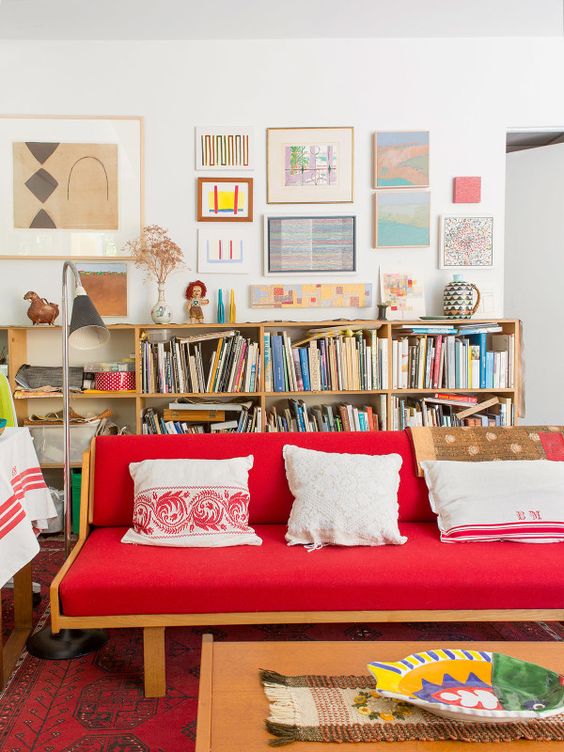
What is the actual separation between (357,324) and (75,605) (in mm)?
2289

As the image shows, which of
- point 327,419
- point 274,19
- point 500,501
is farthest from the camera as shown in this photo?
point 327,419

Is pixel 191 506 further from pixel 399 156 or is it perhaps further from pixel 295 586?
pixel 399 156

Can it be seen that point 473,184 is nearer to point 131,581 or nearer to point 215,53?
point 215,53

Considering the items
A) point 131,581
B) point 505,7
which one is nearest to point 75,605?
point 131,581

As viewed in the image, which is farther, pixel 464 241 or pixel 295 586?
pixel 464 241

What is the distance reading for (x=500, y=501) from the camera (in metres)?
2.49

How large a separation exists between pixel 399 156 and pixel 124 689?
3197 mm

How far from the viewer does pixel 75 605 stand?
2.11 m

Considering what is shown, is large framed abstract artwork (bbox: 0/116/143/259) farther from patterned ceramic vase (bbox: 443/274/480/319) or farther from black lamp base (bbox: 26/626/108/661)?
black lamp base (bbox: 26/626/108/661)

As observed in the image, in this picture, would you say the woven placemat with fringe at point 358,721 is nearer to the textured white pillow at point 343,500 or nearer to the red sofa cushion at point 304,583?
the red sofa cushion at point 304,583

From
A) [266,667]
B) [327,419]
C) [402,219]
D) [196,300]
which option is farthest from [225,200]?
[266,667]

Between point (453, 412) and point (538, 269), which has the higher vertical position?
point (538, 269)

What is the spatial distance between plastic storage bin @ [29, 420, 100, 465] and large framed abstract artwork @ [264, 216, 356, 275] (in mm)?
1385

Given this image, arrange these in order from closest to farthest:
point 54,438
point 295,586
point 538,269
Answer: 1. point 295,586
2. point 54,438
3. point 538,269
